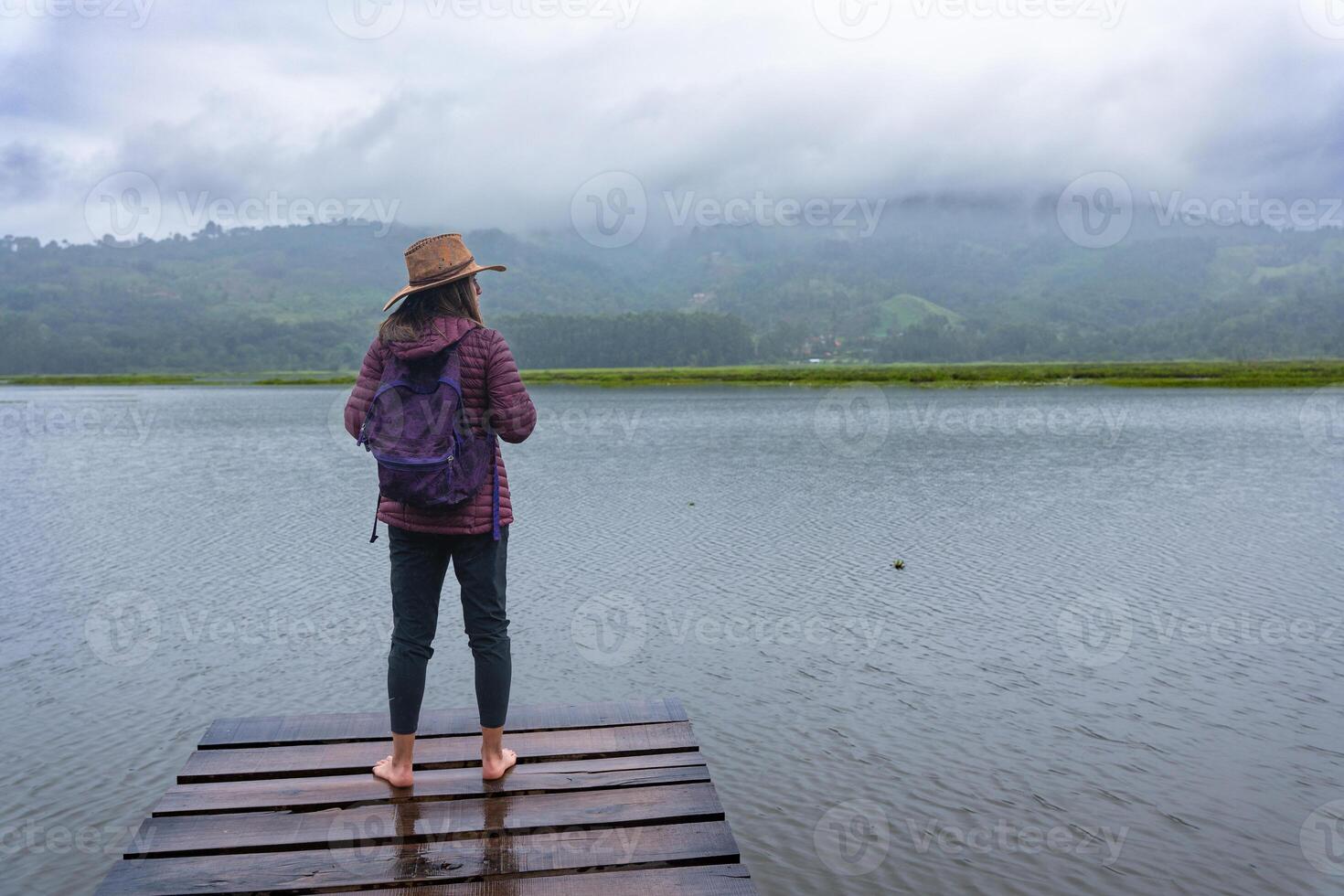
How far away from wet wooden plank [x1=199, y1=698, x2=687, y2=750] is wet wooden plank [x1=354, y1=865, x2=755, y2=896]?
2.12m

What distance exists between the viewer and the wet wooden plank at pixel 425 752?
22.9 ft

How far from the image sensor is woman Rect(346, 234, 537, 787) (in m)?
6.19

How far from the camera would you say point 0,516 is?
86.7ft

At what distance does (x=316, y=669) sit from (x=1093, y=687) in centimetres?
963

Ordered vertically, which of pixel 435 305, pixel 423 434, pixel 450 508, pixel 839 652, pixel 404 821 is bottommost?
pixel 839 652

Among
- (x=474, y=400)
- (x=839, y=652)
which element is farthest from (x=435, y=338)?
(x=839, y=652)

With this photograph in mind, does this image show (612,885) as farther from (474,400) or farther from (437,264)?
(437,264)

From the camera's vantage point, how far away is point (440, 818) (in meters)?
6.21

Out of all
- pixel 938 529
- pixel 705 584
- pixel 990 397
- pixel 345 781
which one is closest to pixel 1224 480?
pixel 938 529

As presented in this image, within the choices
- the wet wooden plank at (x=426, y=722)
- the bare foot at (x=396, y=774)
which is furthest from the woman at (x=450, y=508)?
the wet wooden plank at (x=426, y=722)

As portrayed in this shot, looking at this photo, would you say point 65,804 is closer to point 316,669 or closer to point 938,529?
point 316,669

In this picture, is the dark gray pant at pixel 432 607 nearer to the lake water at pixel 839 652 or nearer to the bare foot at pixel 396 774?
the bare foot at pixel 396 774

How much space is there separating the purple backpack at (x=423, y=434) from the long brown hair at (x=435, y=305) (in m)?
0.23

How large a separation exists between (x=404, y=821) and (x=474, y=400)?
2.59 m
